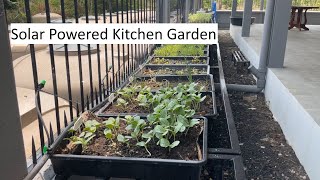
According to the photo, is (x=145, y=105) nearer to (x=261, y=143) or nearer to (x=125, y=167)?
(x=125, y=167)

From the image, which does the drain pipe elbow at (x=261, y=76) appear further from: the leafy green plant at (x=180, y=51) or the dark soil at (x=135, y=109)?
the dark soil at (x=135, y=109)

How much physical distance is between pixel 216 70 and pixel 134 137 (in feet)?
8.54

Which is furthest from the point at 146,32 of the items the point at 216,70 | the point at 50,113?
the point at 50,113

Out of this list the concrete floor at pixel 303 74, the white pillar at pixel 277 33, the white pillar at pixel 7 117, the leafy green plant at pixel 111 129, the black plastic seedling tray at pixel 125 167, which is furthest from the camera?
the white pillar at pixel 277 33

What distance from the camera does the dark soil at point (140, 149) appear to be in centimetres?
157

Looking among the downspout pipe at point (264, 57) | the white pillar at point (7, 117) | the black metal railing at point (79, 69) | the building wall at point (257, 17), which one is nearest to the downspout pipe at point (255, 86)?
the downspout pipe at point (264, 57)

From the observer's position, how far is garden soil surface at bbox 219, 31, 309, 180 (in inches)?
91.3

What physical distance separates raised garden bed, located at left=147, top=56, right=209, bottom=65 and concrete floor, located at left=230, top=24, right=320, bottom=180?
84cm

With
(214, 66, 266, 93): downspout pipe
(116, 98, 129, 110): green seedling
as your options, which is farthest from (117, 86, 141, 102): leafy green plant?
(214, 66, 266, 93): downspout pipe

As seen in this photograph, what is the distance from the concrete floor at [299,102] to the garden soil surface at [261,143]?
69 millimetres

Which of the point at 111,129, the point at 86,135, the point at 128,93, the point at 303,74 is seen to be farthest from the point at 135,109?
the point at 303,74

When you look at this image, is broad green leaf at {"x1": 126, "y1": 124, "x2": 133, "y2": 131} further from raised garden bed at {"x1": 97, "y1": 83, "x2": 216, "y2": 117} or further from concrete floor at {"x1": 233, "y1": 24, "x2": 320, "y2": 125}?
concrete floor at {"x1": 233, "y1": 24, "x2": 320, "y2": 125}

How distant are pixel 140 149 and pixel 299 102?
5.03ft

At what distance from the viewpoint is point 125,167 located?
4.91ft
